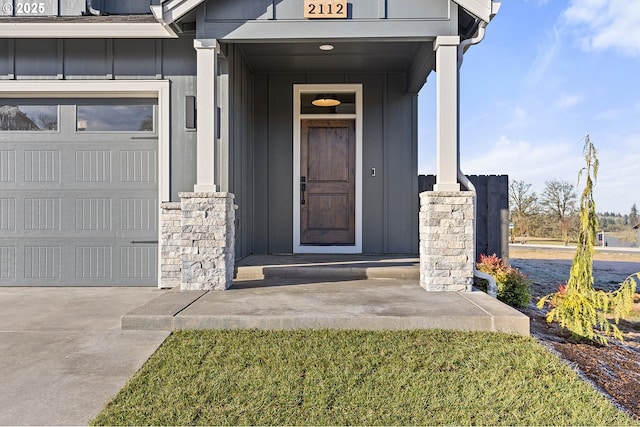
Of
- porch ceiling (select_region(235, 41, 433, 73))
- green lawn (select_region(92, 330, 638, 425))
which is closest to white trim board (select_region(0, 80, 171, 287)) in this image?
porch ceiling (select_region(235, 41, 433, 73))

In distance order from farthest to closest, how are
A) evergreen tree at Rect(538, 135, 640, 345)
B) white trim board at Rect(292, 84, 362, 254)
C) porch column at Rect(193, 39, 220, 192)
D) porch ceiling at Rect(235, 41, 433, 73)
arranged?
white trim board at Rect(292, 84, 362, 254)
porch ceiling at Rect(235, 41, 433, 73)
porch column at Rect(193, 39, 220, 192)
evergreen tree at Rect(538, 135, 640, 345)

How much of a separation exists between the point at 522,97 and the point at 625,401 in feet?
57.3

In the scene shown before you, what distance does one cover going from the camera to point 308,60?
5449 millimetres

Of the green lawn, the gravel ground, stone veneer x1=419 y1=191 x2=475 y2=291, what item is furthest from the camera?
stone veneer x1=419 y1=191 x2=475 y2=291

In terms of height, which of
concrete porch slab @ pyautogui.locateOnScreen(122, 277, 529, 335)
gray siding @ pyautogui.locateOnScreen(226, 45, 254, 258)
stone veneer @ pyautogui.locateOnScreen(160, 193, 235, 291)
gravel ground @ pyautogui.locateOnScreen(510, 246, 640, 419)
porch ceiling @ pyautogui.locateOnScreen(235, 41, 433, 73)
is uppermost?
porch ceiling @ pyautogui.locateOnScreen(235, 41, 433, 73)

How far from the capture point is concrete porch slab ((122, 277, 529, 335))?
302cm

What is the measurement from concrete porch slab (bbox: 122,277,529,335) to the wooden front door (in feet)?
6.75

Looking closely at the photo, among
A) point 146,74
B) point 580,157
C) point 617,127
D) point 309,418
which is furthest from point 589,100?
point 309,418

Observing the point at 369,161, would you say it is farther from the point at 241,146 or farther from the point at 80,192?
the point at 80,192

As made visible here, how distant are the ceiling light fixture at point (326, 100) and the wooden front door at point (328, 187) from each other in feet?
0.84

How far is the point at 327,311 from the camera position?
3.19m

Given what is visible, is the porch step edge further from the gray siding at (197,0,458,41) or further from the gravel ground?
the gray siding at (197,0,458,41)

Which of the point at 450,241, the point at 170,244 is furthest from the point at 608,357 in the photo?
the point at 170,244

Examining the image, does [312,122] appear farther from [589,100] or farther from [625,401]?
[589,100]
